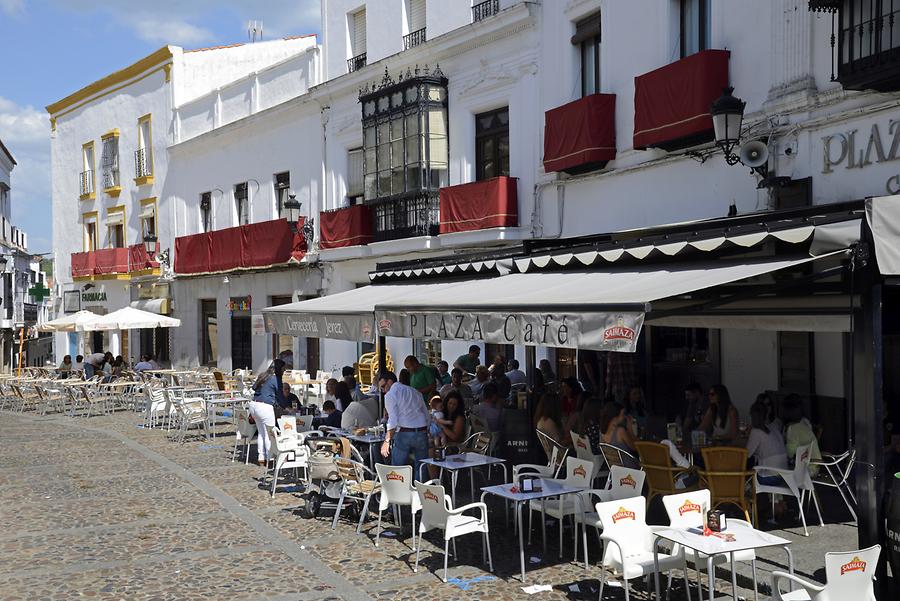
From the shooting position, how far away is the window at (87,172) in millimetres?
35938

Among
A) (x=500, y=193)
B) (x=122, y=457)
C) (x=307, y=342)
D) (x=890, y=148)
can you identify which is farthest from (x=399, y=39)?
(x=890, y=148)

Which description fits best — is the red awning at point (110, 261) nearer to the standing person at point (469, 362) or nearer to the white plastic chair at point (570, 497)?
the standing person at point (469, 362)

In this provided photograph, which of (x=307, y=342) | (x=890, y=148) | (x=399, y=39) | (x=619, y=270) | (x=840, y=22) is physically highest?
(x=399, y=39)

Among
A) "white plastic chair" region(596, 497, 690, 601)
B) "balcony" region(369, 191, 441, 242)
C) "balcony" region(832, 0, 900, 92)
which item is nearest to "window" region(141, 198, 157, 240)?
"balcony" region(369, 191, 441, 242)

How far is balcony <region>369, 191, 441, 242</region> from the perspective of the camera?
19.2 metres

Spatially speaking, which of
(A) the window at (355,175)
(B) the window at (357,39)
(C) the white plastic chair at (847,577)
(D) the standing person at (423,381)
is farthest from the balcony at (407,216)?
(C) the white plastic chair at (847,577)

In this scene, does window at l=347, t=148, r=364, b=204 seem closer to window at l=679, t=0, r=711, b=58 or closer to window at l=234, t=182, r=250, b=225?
window at l=234, t=182, r=250, b=225

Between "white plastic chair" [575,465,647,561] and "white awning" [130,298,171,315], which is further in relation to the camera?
"white awning" [130,298,171,315]

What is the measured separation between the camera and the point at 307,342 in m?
24.7

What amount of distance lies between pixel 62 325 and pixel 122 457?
1175cm

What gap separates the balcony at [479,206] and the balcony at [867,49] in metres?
7.48

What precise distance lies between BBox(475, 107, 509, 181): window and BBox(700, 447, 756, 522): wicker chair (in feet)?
35.0

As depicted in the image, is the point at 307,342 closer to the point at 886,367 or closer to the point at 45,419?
the point at 45,419

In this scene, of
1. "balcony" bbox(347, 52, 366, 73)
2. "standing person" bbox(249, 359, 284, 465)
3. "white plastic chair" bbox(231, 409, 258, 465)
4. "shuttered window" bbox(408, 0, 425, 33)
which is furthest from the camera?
"balcony" bbox(347, 52, 366, 73)
